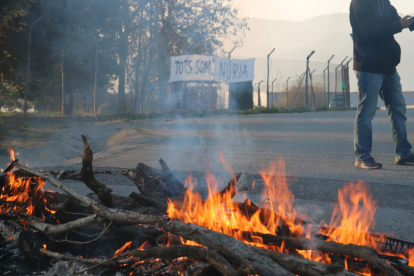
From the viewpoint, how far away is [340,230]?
1.47 meters

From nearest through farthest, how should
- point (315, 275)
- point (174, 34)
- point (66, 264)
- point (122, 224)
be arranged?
point (315, 275) < point (66, 264) < point (122, 224) < point (174, 34)

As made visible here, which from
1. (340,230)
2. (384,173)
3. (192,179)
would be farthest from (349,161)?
(340,230)

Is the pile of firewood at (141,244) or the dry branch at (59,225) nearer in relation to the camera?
the pile of firewood at (141,244)

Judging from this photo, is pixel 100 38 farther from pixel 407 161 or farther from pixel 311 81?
pixel 407 161

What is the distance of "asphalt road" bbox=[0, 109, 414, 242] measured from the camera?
96.3 inches

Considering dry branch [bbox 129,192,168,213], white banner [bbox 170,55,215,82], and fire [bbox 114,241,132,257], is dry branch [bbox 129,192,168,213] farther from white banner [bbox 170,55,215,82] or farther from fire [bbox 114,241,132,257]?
white banner [bbox 170,55,215,82]

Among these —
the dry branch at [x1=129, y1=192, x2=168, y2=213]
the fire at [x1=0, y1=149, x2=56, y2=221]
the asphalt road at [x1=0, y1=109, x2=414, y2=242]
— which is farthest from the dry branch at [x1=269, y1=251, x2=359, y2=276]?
the fire at [x1=0, y1=149, x2=56, y2=221]

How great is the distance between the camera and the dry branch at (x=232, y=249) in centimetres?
107

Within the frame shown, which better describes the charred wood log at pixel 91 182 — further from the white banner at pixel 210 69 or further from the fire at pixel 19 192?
the white banner at pixel 210 69

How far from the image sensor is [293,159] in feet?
14.7

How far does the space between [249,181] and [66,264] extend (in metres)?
2.08

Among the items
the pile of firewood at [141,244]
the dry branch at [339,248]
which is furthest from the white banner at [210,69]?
the dry branch at [339,248]

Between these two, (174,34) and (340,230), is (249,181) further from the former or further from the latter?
(174,34)

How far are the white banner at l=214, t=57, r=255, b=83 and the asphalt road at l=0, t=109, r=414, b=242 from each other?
715 cm
